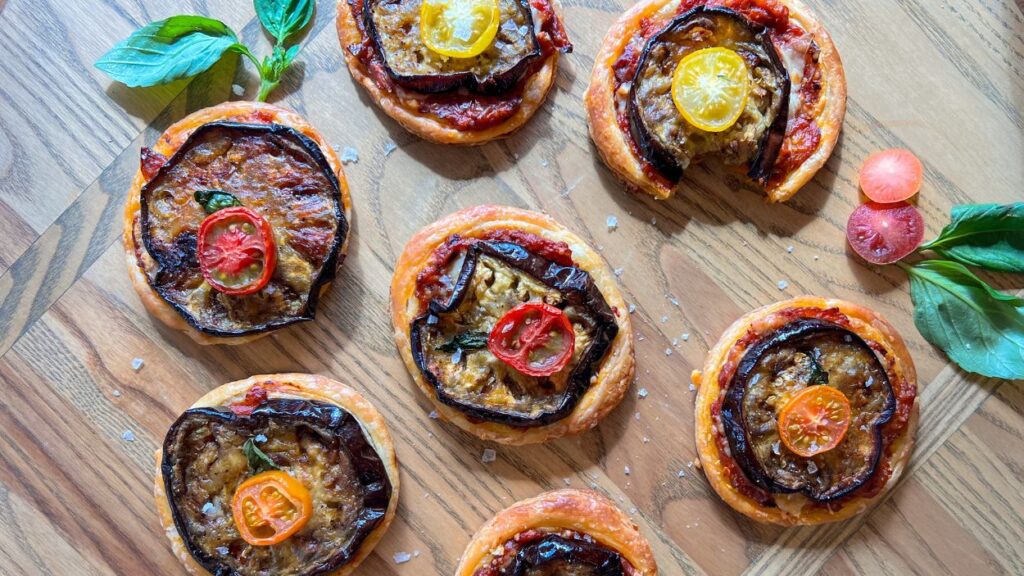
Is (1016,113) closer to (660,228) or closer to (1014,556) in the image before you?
(660,228)

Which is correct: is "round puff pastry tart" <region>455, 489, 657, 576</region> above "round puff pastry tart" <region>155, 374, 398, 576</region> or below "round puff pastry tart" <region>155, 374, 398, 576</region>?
below

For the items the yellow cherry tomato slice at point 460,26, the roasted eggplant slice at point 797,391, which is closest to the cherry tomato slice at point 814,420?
the roasted eggplant slice at point 797,391

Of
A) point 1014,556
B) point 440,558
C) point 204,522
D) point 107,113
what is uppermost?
point 107,113

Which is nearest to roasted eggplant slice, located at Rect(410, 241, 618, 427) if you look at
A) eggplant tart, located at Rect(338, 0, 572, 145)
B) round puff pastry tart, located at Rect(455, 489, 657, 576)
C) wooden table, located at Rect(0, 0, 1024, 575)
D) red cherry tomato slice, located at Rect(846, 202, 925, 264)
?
wooden table, located at Rect(0, 0, 1024, 575)

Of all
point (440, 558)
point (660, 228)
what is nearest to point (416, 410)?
point (440, 558)

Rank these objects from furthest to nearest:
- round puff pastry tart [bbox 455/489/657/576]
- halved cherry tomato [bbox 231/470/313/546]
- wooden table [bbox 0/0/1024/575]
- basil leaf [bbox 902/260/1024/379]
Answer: wooden table [bbox 0/0/1024/575] < basil leaf [bbox 902/260/1024/379] < round puff pastry tart [bbox 455/489/657/576] < halved cherry tomato [bbox 231/470/313/546]

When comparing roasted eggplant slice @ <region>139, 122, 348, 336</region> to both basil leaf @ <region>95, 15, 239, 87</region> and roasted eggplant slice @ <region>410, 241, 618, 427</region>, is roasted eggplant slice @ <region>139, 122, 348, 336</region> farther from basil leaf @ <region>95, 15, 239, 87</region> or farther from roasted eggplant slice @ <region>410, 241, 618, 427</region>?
roasted eggplant slice @ <region>410, 241, 618, 427</region>

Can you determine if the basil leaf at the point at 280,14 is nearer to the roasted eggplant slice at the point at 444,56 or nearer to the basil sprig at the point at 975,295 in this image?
the roasted eggplant slice at the point at 444,56
